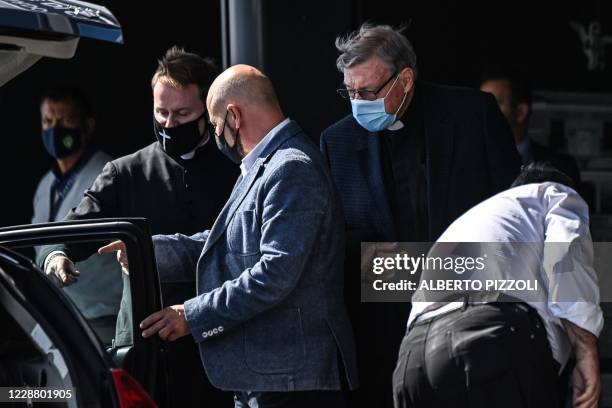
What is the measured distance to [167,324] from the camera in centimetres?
403

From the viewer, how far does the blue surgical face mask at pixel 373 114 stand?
4.71 metres

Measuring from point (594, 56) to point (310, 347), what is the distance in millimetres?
5281

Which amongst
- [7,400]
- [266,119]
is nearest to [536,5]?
[266,119]

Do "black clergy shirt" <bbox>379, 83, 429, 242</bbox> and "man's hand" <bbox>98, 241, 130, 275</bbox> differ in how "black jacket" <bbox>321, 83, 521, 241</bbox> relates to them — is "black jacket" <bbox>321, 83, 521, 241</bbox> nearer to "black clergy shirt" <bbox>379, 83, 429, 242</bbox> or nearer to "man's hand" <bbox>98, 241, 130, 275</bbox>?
"black clergy shirt" <bbox>379, 83, 429, 242</bbox>

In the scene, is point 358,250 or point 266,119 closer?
point 266,119

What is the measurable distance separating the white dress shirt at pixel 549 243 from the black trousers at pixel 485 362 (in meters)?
0.08

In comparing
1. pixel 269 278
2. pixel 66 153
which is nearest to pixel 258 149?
pixel 269 278

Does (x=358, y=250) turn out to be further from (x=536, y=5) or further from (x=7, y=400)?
(x=536, y=5)

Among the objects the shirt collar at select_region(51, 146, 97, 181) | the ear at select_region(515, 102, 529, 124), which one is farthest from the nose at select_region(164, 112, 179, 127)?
the ear at select_region(515, 102, 529, 124)

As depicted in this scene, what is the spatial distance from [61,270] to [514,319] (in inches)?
53.9

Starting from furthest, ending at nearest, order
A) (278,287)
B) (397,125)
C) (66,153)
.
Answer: (66,153), (397,125), (278,287)

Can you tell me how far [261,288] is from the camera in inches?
158

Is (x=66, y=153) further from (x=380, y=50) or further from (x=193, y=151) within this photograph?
(x=380, y=50)

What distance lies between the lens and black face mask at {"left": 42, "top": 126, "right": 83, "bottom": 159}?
21.7 feet
